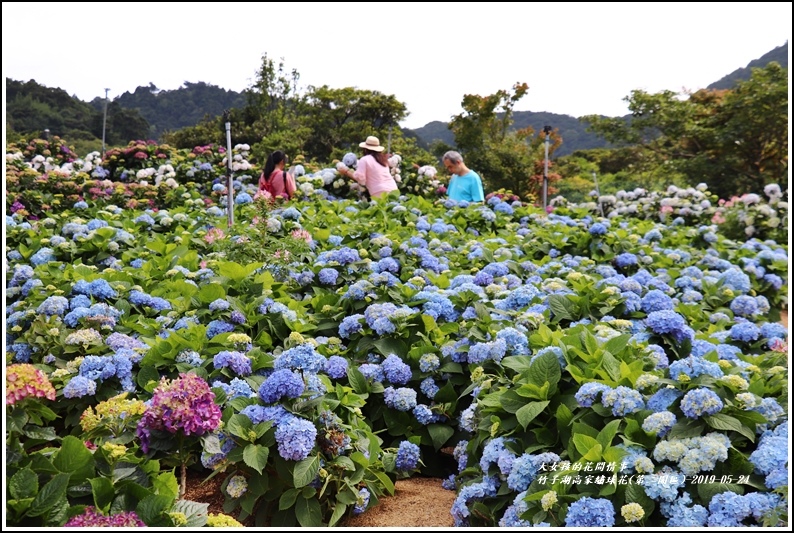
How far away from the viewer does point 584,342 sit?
2236mm

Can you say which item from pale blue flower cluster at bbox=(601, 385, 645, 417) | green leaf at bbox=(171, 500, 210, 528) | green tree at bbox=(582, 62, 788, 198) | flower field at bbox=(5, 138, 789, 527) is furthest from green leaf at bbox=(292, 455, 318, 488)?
green tree at bbox=(582, 62, 788, 198)

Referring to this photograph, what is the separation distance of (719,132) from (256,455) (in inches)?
589

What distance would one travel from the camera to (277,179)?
21.1 feet

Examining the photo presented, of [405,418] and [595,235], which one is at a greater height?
[595,235]

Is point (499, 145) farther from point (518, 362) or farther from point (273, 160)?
point (518, 362)

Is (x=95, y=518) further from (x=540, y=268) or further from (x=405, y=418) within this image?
(x=540, y=268)

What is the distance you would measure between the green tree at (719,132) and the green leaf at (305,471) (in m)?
14.3

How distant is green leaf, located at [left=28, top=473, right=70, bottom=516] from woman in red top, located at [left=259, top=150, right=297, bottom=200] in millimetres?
5153

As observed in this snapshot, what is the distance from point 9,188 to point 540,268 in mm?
5718

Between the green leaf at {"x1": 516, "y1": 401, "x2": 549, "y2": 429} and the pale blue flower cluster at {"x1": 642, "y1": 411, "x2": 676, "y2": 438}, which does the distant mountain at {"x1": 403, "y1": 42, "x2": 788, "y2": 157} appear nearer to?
the green leaf at {"x1": 516, "y1": 401, "x2": 549, "y2": 429}

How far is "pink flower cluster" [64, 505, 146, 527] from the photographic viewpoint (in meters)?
1.29

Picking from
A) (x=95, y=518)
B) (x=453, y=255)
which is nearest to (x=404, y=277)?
(x=453, y=255)

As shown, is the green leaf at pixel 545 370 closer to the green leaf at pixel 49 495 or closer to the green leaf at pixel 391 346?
the green leaf at pixel 391 346

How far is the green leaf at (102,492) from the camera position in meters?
1.40
